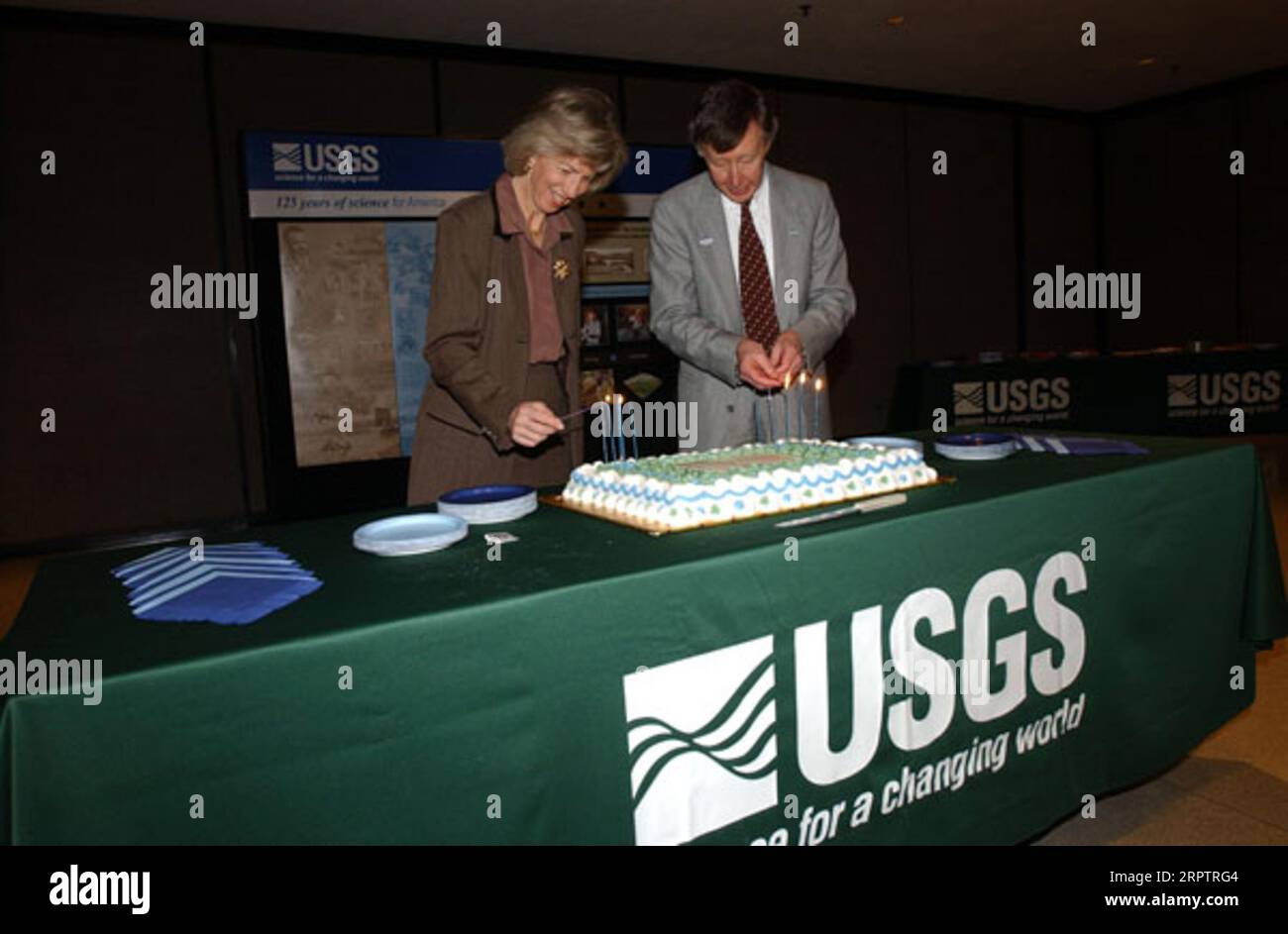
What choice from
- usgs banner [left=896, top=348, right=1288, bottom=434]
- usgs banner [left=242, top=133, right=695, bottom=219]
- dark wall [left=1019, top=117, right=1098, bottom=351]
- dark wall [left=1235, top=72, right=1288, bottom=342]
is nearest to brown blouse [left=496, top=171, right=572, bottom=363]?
usgs banner [left=242, top=133, right=695, bottom=219]

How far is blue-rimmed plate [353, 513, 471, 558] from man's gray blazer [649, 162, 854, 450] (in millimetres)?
1191

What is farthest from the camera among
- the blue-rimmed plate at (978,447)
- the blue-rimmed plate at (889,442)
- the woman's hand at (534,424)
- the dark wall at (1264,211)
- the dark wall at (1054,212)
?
the dark wall at (1054,212)

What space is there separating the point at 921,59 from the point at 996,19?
1002mm

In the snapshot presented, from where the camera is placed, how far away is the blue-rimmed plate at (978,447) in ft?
7.42

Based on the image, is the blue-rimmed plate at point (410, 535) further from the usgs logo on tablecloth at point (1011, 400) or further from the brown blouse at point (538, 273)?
the usgs logo on tablecloth at point (1011, 400)

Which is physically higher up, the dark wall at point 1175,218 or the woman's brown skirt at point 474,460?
the dark wall at point 1175,218

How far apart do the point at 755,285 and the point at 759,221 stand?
0.21 metres

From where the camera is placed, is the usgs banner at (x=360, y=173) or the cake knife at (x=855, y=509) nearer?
the cake knife at (x=855, y=509)

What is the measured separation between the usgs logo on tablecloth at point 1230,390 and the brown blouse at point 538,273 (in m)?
5.14

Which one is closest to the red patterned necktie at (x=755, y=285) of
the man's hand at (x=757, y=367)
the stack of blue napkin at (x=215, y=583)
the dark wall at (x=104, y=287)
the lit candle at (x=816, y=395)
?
the lit candle at (x=816, y=395)

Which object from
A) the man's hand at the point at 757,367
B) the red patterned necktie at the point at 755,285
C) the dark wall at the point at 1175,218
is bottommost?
the man's hand at the point at 757,367

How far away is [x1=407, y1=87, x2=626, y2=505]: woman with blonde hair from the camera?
223 cm

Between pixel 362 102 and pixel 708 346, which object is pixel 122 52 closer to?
pixel 362 102
